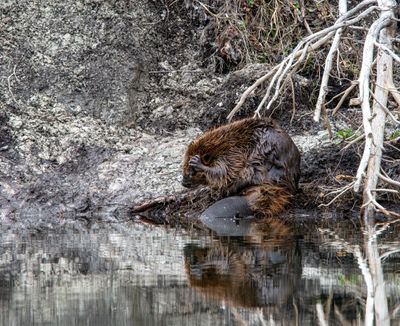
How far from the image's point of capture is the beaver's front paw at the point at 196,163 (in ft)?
29.9

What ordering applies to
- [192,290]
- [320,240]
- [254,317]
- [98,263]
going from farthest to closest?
[320,240], [98,263], [192,290], [254,317]

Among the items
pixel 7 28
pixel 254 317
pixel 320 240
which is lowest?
pixel 254 317

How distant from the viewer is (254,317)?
479 cm

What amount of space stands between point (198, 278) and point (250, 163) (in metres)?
3.46

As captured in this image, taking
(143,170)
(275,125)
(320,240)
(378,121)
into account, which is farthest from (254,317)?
(143,170)

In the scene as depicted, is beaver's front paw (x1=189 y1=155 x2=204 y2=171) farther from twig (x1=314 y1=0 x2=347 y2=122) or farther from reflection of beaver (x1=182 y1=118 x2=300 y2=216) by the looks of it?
twig (x1=314 y1=0 x2=347 y2=122)

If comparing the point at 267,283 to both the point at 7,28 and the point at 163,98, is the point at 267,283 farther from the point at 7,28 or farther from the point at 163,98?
the point at 7,28

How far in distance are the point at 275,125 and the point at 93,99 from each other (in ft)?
8.68

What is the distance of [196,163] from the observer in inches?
359

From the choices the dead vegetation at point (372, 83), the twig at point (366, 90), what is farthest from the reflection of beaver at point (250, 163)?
the twig at point (366, 90)

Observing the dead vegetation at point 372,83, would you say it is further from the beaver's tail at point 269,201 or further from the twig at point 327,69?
the beaver's tail at point 269,201

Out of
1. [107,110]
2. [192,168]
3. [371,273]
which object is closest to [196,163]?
[192,168]

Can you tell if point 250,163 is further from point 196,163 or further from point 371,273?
point 371,273

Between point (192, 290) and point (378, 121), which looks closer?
point (192, 290)
